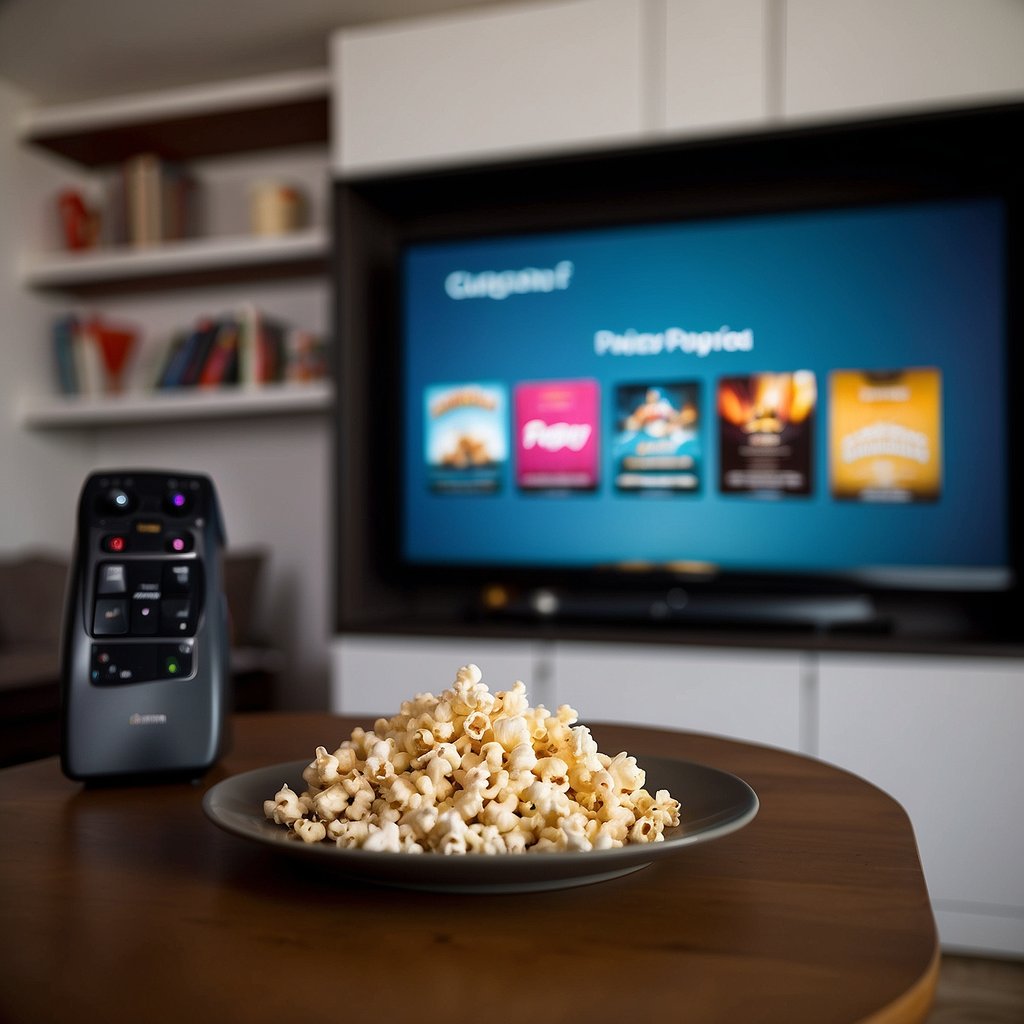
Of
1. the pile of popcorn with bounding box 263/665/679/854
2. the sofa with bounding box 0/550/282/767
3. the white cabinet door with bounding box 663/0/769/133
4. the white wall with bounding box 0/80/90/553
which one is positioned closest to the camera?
the pile of popcorn with bounding box 263/665/679/854

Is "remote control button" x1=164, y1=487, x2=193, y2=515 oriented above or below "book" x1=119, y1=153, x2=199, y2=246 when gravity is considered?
below

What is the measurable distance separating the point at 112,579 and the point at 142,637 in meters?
0.06

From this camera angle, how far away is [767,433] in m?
2.69

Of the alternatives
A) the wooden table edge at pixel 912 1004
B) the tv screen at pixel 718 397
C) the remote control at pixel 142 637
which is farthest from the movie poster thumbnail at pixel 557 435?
the wooden table edge at pixel 912 1004

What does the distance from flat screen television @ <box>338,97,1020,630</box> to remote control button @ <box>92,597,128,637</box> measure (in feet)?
6.13

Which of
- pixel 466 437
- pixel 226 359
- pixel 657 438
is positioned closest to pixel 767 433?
pixel 657 438

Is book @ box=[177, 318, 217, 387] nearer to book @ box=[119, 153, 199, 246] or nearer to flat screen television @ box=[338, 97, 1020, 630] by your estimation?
book @ box=[119, 153, 199, 246]

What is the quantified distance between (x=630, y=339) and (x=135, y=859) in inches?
88.3

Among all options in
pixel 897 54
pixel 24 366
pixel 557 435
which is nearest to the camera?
pixel 897 54

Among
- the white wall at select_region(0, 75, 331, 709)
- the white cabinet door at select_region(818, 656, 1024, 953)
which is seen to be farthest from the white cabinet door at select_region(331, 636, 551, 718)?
the white cabinet door at select_region(818, 656, 1024, 953)

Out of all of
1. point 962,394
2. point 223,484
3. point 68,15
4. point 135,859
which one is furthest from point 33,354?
point 135,859

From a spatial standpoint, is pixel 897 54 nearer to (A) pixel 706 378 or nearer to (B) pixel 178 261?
(A) pixel 706 378

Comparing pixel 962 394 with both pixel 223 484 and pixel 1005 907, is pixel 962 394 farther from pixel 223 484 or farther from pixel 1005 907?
pixel 223 484

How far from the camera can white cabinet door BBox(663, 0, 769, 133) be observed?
2488 mm
